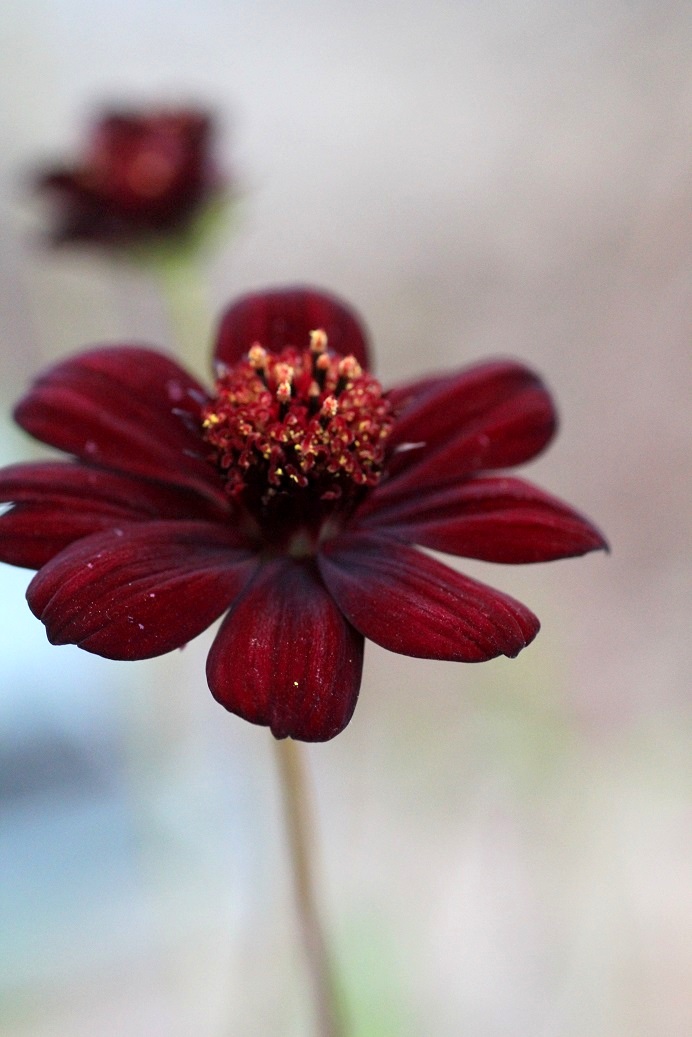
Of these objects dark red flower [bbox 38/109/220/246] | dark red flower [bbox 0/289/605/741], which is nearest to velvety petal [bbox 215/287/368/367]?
dark red flower [bbox 0/289/605/741]

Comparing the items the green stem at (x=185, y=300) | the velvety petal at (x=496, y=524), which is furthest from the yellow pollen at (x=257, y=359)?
the green stem at (x=185, y=300)

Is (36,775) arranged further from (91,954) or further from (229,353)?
(229,353)

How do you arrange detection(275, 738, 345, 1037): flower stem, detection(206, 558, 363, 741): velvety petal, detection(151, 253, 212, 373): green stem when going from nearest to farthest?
detection(206, 558, 363, 741): velvety petal < detection(275, 738, 345, 1037): flower stem < detection(151, 253, 212, 373): green stem

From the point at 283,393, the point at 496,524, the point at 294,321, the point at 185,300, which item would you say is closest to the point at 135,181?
the point at 185,300

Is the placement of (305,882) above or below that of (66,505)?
below

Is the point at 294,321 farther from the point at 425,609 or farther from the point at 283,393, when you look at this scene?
the point at 425,609

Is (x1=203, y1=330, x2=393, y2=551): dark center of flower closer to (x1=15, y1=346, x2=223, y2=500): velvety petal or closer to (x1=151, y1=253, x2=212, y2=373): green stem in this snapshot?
(x1=15, y1=346, x2=223, y2=500): velvety petal

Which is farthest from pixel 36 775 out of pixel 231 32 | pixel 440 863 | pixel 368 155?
pixel 231 32
